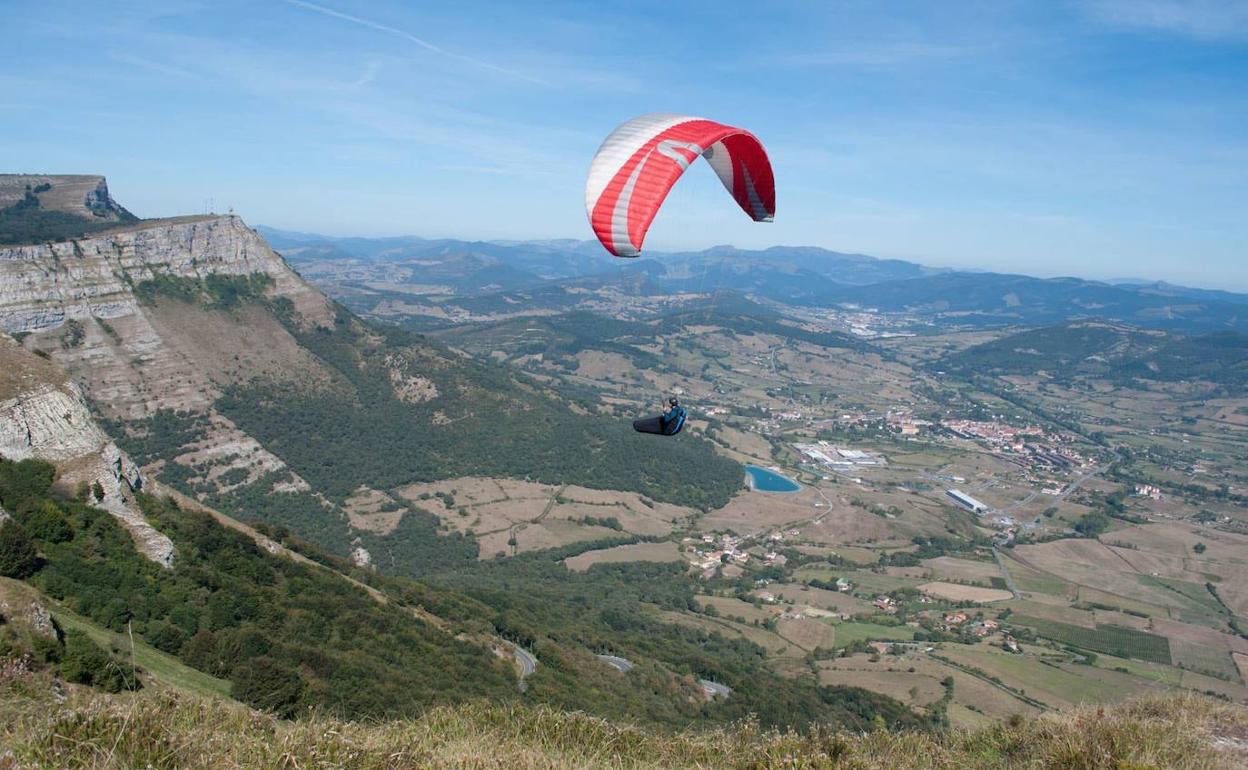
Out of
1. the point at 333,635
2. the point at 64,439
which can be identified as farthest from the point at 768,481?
the point at 64,439

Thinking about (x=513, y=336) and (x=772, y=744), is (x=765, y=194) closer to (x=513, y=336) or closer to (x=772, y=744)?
(x=772, y=744)

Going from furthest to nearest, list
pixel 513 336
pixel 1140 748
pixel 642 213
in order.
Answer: pixel 513 336 < pixel 642 213 < pixel 1140 748

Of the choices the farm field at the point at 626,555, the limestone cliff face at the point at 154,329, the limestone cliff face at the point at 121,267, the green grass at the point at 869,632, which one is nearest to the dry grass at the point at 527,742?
the green grass at the point at 869,632

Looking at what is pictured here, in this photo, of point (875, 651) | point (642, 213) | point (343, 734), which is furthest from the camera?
point (875, 651)

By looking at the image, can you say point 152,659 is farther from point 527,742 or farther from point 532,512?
point 532,512

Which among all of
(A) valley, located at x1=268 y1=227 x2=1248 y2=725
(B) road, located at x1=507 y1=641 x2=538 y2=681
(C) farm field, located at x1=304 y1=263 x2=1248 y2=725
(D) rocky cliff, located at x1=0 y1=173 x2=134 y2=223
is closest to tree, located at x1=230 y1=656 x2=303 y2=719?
(B) road, located at x1=507 y1=641 x2=538 y2=681

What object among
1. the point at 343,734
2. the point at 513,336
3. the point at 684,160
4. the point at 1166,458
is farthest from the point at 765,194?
the point at 513,336
